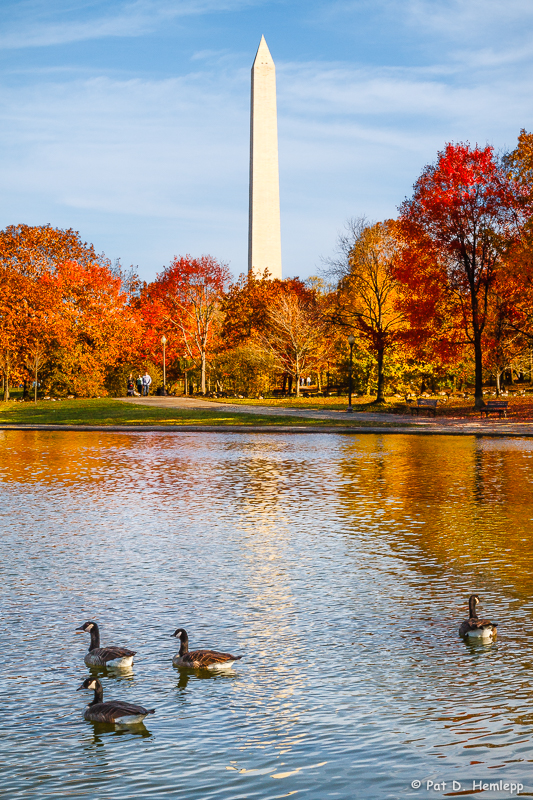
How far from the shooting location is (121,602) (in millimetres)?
8438

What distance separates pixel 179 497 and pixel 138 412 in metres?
28.5

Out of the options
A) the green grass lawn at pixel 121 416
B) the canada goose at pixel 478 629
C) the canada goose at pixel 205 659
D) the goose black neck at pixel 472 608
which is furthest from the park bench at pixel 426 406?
the canada goose at pixel 205 659

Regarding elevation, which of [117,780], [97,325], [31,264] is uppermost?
[31,264]

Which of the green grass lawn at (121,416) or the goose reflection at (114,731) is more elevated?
the green grass lawn at (121,416)

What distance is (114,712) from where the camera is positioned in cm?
541

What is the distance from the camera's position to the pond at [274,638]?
490 cm

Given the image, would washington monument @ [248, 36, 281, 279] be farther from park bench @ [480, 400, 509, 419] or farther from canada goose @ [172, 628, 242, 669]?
canada goose @ [172, 628, 242, 669]

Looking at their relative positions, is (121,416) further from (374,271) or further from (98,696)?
(98,696)

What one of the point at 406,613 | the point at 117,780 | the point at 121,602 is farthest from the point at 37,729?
the point at 406,613

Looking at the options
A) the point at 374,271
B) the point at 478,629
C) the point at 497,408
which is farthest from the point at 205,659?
the point at 374,271

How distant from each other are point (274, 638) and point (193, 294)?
62.3 meters

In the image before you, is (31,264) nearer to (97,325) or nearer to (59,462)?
(97,325)

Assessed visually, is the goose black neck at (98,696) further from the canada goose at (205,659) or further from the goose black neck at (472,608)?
the goose black neck at (472,608)

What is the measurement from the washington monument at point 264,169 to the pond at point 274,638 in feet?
174
